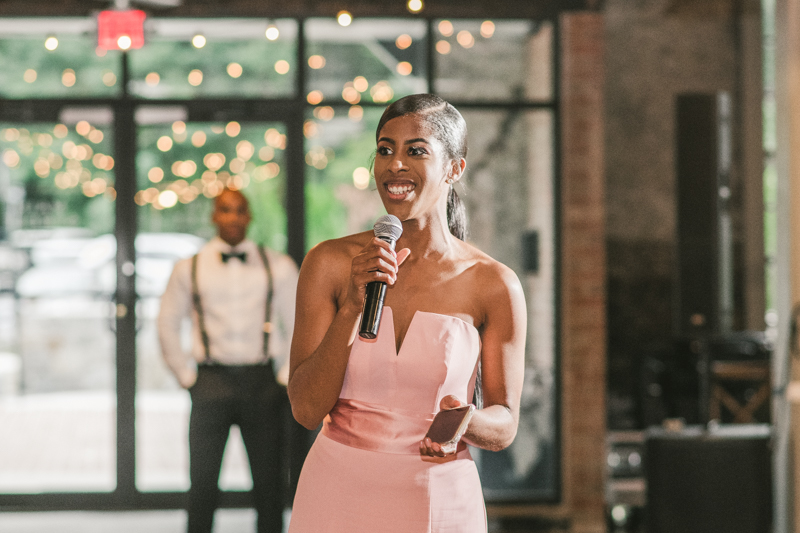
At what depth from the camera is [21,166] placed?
4.50m

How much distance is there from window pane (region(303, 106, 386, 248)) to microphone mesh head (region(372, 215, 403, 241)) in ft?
10.5

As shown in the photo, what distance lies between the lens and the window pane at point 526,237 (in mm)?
4340

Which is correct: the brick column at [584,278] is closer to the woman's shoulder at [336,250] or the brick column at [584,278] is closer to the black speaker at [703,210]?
the black speaker at [703,210]

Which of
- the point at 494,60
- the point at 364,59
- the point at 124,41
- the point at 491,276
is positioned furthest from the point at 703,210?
the point at 124,41

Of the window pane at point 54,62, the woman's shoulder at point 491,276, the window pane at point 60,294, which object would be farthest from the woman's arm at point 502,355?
the window pane at point 54,62

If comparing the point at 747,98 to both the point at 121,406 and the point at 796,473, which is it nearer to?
the point at 796,473

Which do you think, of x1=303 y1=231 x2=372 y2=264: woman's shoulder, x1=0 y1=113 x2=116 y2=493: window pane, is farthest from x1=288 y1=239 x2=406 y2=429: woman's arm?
x1=0 y1=113 x2=116 y2=493: window pane

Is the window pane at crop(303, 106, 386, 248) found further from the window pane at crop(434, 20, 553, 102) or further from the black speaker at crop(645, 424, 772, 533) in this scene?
the black speaker at crop(645, 424, 772, 533)

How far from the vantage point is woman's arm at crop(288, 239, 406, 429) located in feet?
3.68

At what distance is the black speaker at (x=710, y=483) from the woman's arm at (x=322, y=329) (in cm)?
263

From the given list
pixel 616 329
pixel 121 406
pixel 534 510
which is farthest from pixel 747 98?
pixel 121 406

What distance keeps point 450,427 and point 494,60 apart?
3.71 m

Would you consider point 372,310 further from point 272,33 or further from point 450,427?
point 272,33

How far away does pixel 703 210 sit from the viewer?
377 cm
